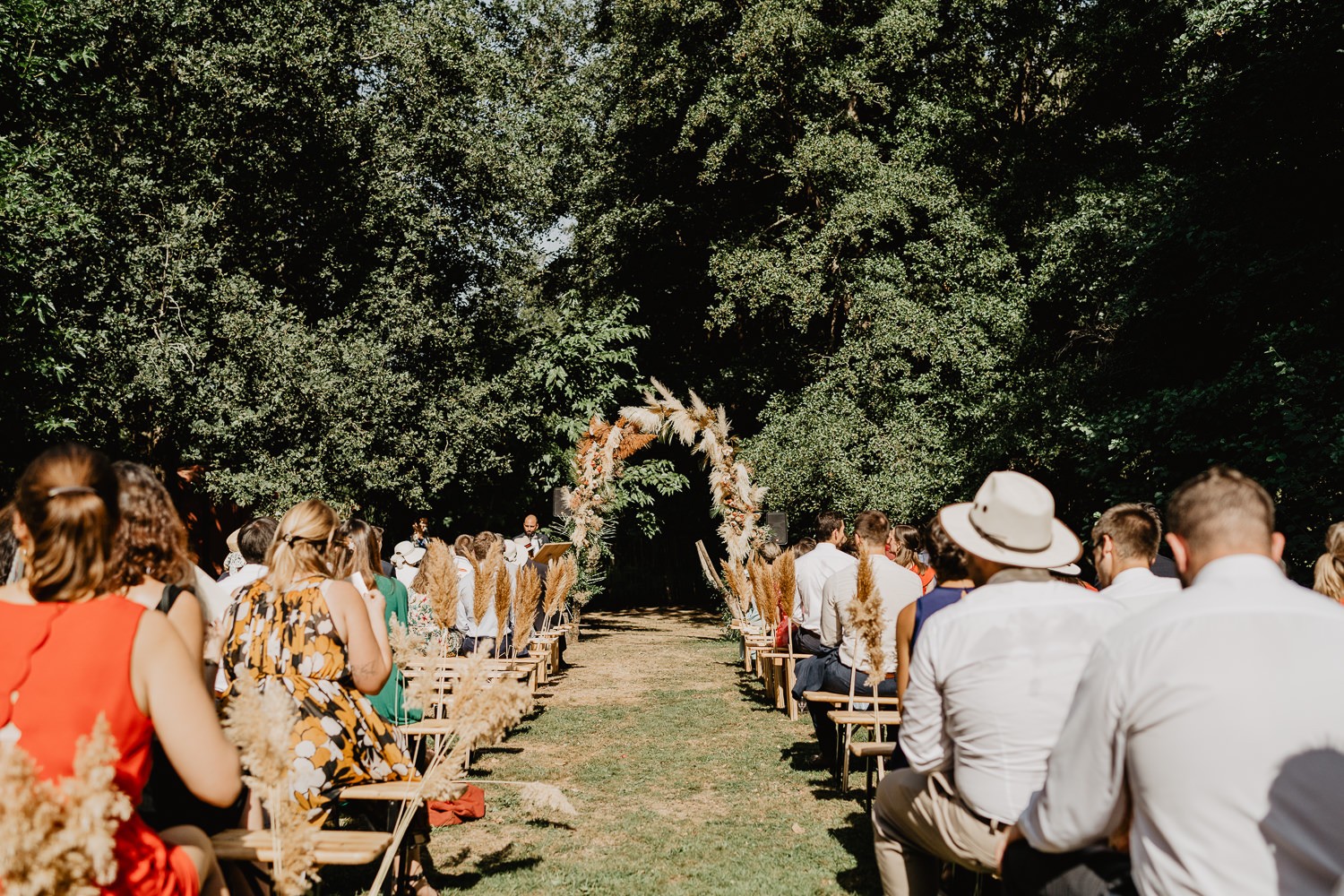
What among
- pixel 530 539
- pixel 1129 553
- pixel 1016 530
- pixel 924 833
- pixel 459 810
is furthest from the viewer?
pixel 530 539

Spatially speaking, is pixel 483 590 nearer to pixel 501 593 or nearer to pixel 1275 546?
pixel 501 593

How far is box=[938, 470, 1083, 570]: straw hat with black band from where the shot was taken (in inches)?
148

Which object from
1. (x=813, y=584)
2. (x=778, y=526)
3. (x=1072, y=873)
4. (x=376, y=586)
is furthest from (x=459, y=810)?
(x=778, y=526)

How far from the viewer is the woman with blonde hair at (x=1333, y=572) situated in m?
5.07

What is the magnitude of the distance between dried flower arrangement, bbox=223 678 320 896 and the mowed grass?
10.6 ft

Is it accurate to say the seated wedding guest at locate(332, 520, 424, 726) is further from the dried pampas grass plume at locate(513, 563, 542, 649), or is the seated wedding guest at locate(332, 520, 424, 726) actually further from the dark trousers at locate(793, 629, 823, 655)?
the dried pampas grass plume at locate(513, 563, 542, 649)

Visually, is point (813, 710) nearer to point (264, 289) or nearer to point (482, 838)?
point (482, 838)

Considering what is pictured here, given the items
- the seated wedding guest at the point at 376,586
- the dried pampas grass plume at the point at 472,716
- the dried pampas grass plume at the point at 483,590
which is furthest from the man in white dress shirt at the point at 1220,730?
the dried pampas grass plume at the point at 483,590

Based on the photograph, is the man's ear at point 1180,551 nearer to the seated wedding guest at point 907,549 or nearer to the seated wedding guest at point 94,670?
the seated wedding guest at point 94,670

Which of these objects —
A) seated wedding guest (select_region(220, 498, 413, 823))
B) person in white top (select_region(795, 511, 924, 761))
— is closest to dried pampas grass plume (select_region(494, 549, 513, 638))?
person in white top (select_region(795, 511, 924, 761))

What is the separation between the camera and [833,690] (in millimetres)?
8109

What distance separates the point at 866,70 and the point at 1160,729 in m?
19.8

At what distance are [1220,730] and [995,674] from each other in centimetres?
118

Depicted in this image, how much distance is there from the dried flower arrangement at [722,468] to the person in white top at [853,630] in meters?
9.27
